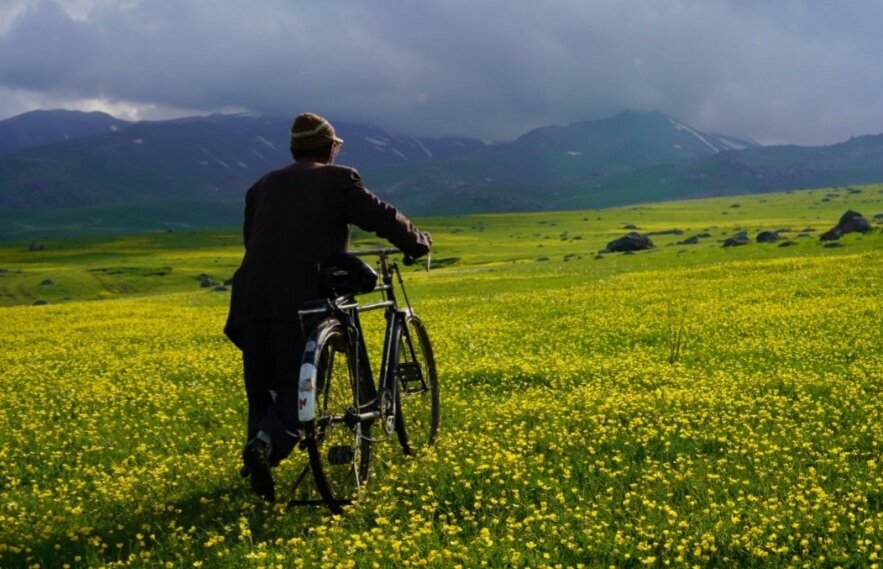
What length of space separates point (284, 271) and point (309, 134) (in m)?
1.58

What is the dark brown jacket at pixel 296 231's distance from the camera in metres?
8.29

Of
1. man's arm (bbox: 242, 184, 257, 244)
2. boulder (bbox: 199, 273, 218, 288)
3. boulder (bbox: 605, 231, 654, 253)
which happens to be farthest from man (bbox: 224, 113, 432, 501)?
boulder (bbox: 199, 273, 218, 288)

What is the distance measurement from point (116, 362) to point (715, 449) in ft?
57.5

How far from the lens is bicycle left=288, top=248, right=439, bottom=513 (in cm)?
777

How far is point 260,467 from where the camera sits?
26.8 ft

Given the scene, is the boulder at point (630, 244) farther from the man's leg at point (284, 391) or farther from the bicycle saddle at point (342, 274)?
the man's leg at point (284, 391)

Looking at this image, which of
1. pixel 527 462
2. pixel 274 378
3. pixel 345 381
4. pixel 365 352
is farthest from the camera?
pixel 527 462

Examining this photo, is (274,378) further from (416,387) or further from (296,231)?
(416,387)

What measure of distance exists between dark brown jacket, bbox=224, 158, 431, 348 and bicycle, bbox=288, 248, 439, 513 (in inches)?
9.0

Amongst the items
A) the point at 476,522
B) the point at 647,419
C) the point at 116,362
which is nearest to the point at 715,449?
the point at 647,419

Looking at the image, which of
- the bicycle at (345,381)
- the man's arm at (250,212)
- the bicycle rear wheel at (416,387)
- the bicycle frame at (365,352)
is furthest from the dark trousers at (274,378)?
the bicycle rear wheel at (416,387)

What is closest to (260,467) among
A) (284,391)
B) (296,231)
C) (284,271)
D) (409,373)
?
(284,391)

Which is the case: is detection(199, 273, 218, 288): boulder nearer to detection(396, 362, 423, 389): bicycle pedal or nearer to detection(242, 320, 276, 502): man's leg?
detection(396, 362, 423, 389): bicycle pedal

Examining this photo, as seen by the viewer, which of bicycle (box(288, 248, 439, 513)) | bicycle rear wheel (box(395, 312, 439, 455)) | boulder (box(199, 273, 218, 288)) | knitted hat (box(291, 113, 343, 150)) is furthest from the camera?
boulder (box(199, 273, 218, 288))
